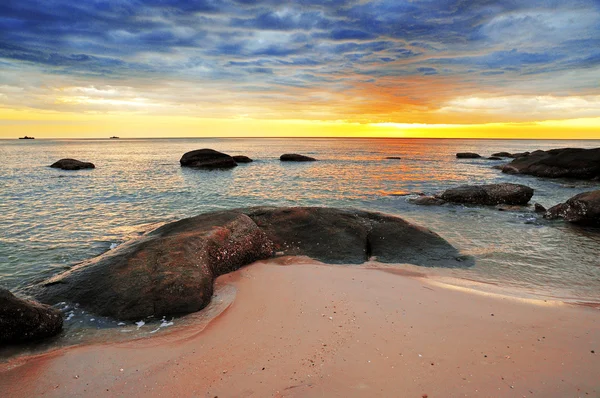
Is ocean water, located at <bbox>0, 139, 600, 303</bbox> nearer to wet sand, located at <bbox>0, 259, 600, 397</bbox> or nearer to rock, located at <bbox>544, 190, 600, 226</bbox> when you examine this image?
rock, located at <bbox>544, 190, 600, 226</bbox>

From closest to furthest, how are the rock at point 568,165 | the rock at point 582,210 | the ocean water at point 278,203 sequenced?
the ocean water at point 278,203 < the rock at point 582,210 < the rock at point 568,165

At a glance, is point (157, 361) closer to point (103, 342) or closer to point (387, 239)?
point (103, 342)

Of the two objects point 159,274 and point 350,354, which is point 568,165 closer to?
point 350,354

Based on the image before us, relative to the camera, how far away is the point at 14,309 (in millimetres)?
5270

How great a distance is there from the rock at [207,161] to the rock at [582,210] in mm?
36853

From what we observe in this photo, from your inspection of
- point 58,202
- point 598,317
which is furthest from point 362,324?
point 58,202

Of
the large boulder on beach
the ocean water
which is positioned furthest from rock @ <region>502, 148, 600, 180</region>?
the large boulder on beach

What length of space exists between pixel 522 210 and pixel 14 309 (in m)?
19.6

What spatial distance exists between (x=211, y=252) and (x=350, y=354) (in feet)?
14.6

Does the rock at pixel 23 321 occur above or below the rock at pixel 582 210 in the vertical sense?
Result: below

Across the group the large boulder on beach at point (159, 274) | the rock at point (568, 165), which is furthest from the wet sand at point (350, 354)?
the rock at point (568, 165)

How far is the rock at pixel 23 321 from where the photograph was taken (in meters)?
5.22

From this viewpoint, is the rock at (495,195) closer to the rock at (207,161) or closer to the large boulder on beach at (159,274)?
the large boulder on beach at (159,274)

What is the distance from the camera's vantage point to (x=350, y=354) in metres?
4.91
